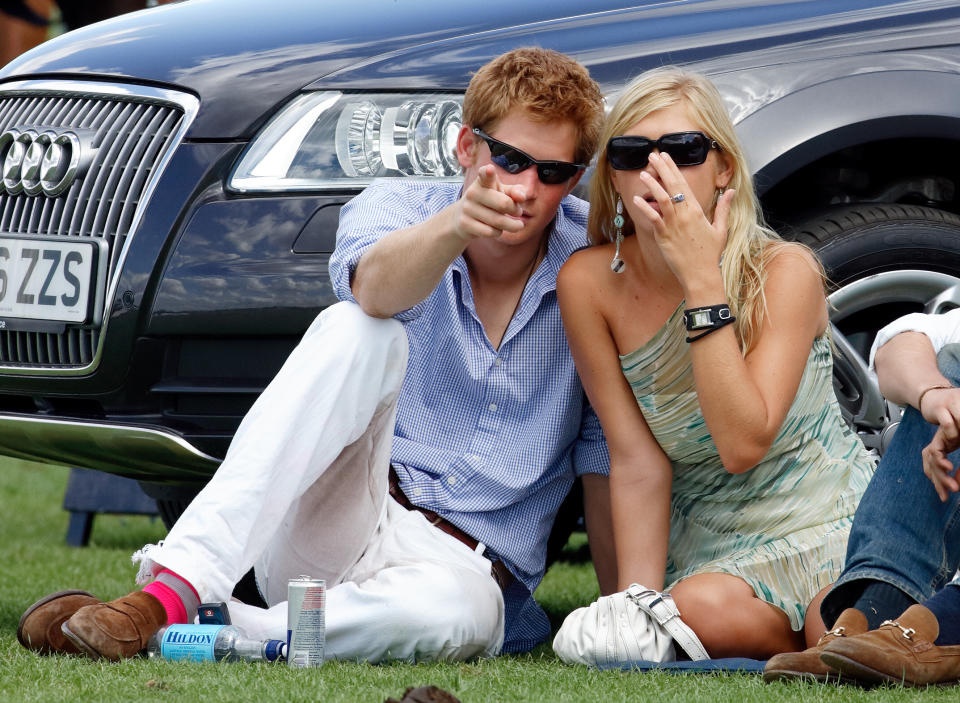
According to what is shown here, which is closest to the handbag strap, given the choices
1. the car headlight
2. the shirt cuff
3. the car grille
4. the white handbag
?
the white handbag

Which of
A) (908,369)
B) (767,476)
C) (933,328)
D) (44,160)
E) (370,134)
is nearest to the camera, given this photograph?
(908,369)

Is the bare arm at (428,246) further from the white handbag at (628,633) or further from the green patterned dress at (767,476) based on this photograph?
the white handbag at (628,633)

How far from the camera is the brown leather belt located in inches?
123

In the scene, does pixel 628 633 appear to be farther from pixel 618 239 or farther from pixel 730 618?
pixel 618 239

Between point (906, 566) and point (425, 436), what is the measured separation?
1054mm

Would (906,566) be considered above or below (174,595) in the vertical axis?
above

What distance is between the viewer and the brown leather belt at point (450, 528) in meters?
3.12

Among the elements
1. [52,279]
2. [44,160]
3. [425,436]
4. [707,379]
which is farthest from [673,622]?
[44,160]

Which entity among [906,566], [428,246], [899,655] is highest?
[428,246]

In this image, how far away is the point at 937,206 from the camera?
144 inches

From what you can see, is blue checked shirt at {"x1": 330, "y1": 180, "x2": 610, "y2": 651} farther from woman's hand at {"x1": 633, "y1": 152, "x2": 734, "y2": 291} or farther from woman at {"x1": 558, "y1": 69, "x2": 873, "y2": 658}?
woman's hand at {"x1": 633, "y1": 152, "x2": 734, "y2": 291}

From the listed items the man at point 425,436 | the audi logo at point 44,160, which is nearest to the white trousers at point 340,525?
the man at point 425,436

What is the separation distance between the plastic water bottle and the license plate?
833 millimetres

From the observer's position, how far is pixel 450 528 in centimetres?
313
